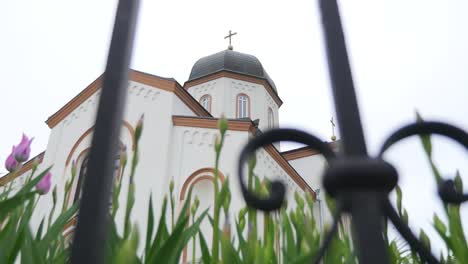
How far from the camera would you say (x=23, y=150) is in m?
2.00

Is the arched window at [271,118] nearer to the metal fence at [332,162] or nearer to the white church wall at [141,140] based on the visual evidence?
the white church wall at [141,140]

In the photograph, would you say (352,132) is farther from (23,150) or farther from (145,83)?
(145,83)

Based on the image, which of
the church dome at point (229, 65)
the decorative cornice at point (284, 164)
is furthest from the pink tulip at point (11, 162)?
the church dome at point (229, 65)

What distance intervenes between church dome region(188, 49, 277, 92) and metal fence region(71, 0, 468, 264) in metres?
16.2

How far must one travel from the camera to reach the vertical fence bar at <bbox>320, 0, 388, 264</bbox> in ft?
1.18

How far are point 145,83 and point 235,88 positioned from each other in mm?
5211

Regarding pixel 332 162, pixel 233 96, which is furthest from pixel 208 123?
pixel 332 162

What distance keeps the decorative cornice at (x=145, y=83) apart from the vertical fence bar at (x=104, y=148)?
10.3 m

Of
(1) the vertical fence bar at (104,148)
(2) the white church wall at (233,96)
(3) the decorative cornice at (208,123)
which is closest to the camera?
(1) the vertical fence bar at (104,148)

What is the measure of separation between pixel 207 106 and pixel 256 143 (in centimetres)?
1496

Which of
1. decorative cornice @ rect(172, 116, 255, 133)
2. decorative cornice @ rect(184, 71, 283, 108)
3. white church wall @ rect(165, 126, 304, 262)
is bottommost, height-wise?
white church wall @ rect(165, 126, 304, 262)

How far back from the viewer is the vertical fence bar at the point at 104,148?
35 cm

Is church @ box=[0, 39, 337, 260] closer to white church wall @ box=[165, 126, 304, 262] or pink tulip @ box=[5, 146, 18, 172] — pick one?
white church wall @ box=[165, 126, 304, 262]

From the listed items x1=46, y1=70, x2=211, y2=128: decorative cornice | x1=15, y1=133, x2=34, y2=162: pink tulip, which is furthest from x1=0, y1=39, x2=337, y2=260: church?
x1=15, y1=133, x2=34, y2=162: pink tulip
